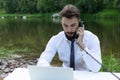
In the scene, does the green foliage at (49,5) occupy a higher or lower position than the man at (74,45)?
lower

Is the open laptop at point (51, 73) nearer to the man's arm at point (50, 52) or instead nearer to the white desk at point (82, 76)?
the white desk at point (82, 76)

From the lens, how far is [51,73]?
3.28 metres

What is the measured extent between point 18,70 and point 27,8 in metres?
71.9

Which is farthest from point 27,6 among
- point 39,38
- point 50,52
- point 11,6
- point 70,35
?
point 70,35

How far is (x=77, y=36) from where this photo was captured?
4.10 m

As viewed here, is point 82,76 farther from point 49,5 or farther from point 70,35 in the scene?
point 49,5

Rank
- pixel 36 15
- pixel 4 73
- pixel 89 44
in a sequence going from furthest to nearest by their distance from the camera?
pixel 36 15, pixel 4 73, pixel 89 44

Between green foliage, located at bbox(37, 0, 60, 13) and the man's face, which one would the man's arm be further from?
green foliage, located at bbox(37, 0, 60, 13)

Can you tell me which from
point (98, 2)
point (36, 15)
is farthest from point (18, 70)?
point (36, 15)

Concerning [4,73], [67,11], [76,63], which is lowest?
[4,73]

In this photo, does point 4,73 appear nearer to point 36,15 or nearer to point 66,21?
point 66,21

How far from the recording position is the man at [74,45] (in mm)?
3986

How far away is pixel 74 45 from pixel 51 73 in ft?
3.38

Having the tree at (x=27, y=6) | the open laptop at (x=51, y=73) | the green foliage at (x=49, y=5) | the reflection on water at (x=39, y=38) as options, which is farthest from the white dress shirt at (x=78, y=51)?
the tree at (x=27, y=6)
